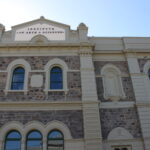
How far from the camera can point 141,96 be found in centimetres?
1323

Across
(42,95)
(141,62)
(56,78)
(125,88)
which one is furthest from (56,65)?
(141,62)

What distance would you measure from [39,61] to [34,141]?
5.33 m

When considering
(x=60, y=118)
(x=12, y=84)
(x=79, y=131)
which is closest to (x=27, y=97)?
(x=12, y=84)

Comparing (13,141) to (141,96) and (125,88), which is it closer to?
(125,88)

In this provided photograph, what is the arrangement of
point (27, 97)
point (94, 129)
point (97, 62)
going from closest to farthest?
point (94, 129), point (27, 97), point (97, 62)

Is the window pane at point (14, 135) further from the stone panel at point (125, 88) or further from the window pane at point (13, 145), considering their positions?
the stone panel at point (125, 88)

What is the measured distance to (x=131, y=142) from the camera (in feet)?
38.6

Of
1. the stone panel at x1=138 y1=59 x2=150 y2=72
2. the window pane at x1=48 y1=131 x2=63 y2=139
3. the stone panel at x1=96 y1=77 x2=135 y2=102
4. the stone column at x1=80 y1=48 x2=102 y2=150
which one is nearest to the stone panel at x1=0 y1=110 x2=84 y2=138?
the stone column at x1=80 y1=48 x2=102 y2=150

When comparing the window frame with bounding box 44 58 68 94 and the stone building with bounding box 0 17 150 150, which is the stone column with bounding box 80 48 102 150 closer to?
the stone building with bounding box 0 17 150 150

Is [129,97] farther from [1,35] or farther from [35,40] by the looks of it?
[1,35]

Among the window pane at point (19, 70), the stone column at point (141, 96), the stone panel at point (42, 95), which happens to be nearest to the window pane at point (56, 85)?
the stone panel at point (42, 95)

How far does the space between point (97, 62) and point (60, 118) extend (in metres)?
5.02

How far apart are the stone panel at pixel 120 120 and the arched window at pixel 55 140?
2.49 meters

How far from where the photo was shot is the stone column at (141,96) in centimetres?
1196
